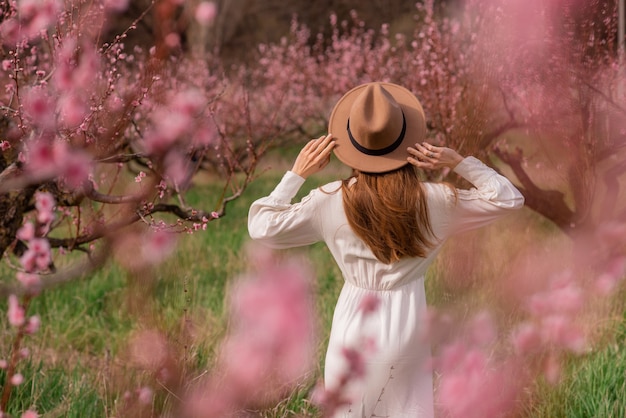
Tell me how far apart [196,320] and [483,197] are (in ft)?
7.37

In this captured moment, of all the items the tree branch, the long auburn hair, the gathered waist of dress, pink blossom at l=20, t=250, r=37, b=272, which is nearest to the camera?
pink blossom at l=20, t=250, r=37, b=272

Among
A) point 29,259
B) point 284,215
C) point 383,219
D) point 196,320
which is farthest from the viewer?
point 196,320

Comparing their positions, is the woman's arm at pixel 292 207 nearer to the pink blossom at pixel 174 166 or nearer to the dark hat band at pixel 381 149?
the dark hat band at pixel 381 149

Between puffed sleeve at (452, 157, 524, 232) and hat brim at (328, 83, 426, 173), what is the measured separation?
0.62ft

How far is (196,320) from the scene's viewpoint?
13.0 ft

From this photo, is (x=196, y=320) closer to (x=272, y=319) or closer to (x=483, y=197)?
(x=483, y=197)

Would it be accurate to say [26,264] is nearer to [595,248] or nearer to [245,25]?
[595,248]

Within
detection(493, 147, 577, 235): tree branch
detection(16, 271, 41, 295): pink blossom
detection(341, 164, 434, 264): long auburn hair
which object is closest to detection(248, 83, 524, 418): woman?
detection(341, 164, 434, 264): long auburn hair

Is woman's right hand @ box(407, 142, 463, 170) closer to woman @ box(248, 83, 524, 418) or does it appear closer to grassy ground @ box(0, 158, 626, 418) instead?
woman @ box(248, 83, 524, 418)

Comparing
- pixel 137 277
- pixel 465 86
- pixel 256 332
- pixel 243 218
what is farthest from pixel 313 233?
pixel 243 218

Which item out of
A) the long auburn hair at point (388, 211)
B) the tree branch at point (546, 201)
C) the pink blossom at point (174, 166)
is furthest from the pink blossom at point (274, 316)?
the tree branch at point (546, 201)

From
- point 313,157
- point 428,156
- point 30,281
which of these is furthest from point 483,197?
point 30,281

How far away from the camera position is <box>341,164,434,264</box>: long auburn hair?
6.64ft

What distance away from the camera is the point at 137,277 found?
1635mm
